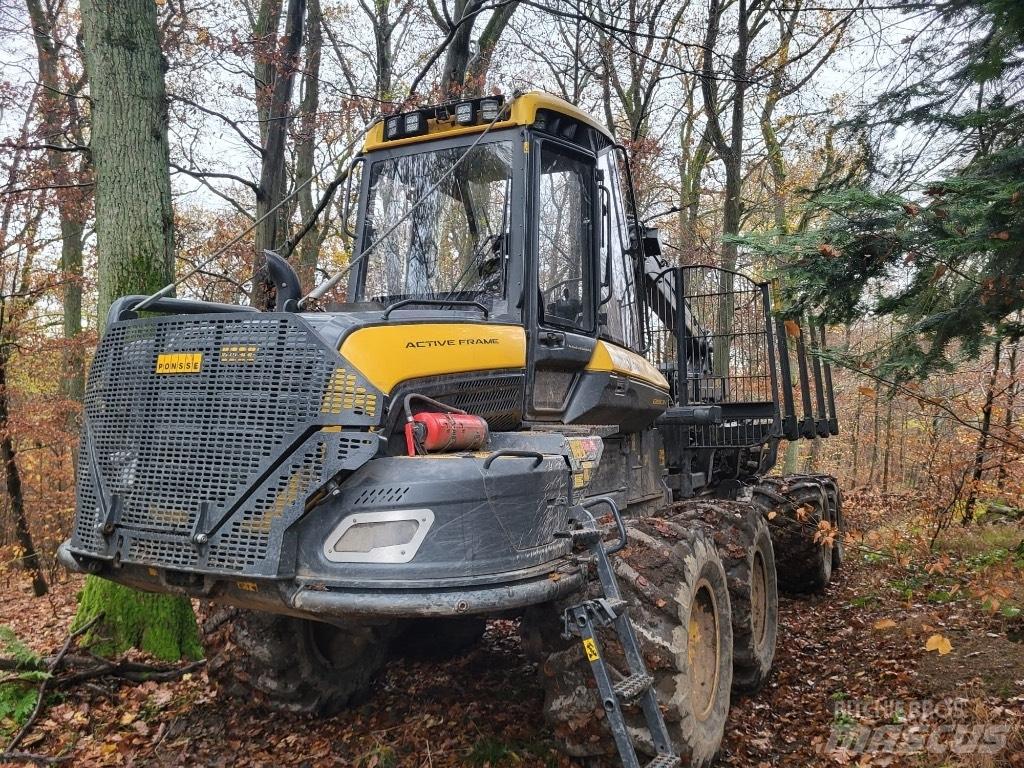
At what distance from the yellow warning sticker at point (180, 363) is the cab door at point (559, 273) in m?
1.67

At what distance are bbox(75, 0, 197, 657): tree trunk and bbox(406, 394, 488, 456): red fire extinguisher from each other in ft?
10.4

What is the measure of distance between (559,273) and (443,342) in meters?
1.24

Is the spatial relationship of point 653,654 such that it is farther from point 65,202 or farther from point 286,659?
point 65,202

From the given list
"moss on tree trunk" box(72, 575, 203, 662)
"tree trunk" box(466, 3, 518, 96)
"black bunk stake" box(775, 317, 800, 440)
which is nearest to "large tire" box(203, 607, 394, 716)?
"moss on tree trunk" box(72, 575, 203, 662)

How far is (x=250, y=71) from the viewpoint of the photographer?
11.1m

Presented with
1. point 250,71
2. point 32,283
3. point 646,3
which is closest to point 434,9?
point 250,71

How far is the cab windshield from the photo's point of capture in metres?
4.57

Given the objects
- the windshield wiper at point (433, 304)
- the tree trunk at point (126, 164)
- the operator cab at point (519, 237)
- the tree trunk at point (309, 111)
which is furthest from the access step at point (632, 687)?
the tree trunk at point (309, 111)

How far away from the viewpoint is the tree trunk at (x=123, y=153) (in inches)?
228

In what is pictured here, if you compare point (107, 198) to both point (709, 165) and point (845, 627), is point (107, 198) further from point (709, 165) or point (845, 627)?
point (709, 165)

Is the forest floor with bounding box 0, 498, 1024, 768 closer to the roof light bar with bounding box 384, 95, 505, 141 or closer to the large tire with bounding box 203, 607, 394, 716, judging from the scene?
the large tire with bounding box 203, 607, 394, 716

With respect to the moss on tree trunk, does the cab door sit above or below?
above

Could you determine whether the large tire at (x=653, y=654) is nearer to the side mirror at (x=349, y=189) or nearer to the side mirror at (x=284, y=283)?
the side mirror at (x=284, y=283)

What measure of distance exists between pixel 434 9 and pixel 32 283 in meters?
7.69
